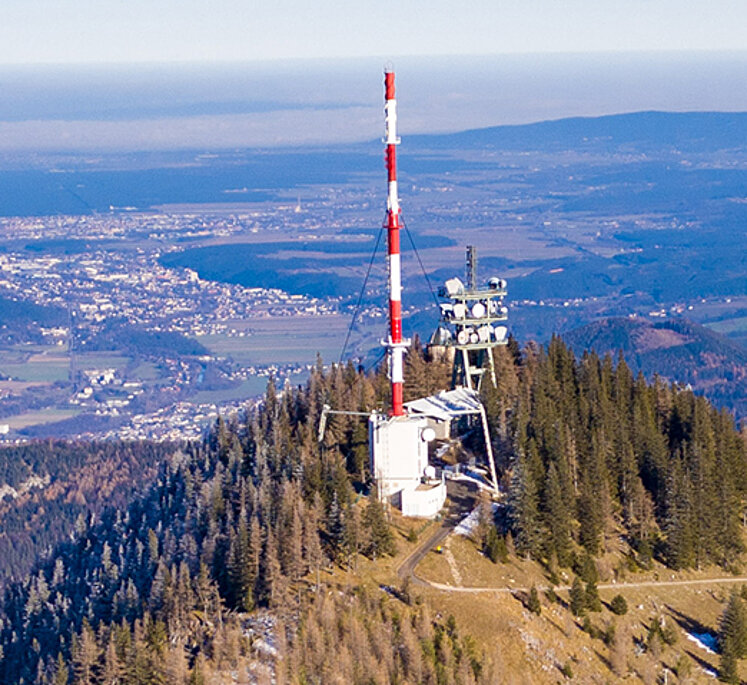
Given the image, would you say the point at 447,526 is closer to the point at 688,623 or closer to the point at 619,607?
the point at 619,607

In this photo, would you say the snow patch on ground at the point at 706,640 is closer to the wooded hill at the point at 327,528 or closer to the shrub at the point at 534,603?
the wooded hill at the point at 327,528

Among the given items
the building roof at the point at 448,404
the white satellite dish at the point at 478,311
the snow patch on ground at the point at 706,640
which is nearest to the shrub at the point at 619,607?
the snow patch on ground at the point at 706,640

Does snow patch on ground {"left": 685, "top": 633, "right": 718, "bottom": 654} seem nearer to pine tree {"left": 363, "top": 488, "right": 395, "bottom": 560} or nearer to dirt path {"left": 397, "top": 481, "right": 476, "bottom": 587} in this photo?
dirt path {"left": 397, "top": 481, "right": 476, "bottom": 587}

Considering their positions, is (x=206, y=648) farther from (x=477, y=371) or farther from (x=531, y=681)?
(x=477, y=371)

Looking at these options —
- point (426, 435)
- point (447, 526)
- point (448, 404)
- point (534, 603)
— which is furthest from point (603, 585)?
point (448, 404)

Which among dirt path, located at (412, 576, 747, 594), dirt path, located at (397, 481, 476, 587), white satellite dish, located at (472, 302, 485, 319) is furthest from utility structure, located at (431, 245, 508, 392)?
dirt path, located at (412, 576, 747, 594)

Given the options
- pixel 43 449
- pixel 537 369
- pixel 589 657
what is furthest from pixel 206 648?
pixel 43 449
